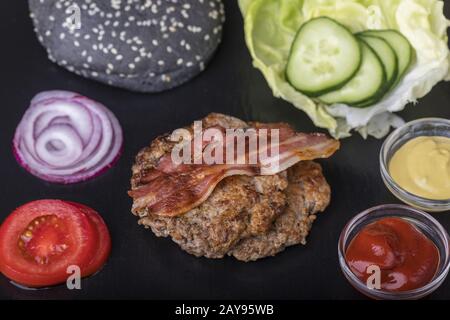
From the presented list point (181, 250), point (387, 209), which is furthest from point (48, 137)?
point (387, 209)

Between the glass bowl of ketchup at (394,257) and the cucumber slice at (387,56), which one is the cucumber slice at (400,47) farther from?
the glass bowl of ketchup at (394,257)

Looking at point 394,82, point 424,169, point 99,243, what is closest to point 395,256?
point 424,169

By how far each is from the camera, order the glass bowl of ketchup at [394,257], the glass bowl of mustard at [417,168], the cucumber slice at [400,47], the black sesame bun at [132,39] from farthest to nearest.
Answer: the black sesame bun at [132,39], the cucumber slice at [400,47], the glass bowl of mustard at [417,168], the glass bowl of ketchup at [394,257]

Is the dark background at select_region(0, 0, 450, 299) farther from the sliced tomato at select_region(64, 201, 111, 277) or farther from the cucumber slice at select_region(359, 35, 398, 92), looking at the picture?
the cucumber slice at select_region(359, 35, 398, 92)

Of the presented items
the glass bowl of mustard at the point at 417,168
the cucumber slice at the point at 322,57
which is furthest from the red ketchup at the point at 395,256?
the cucumber slice at the point at 322,57

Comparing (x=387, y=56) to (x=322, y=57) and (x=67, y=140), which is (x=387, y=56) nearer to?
(x=322, y=57)
